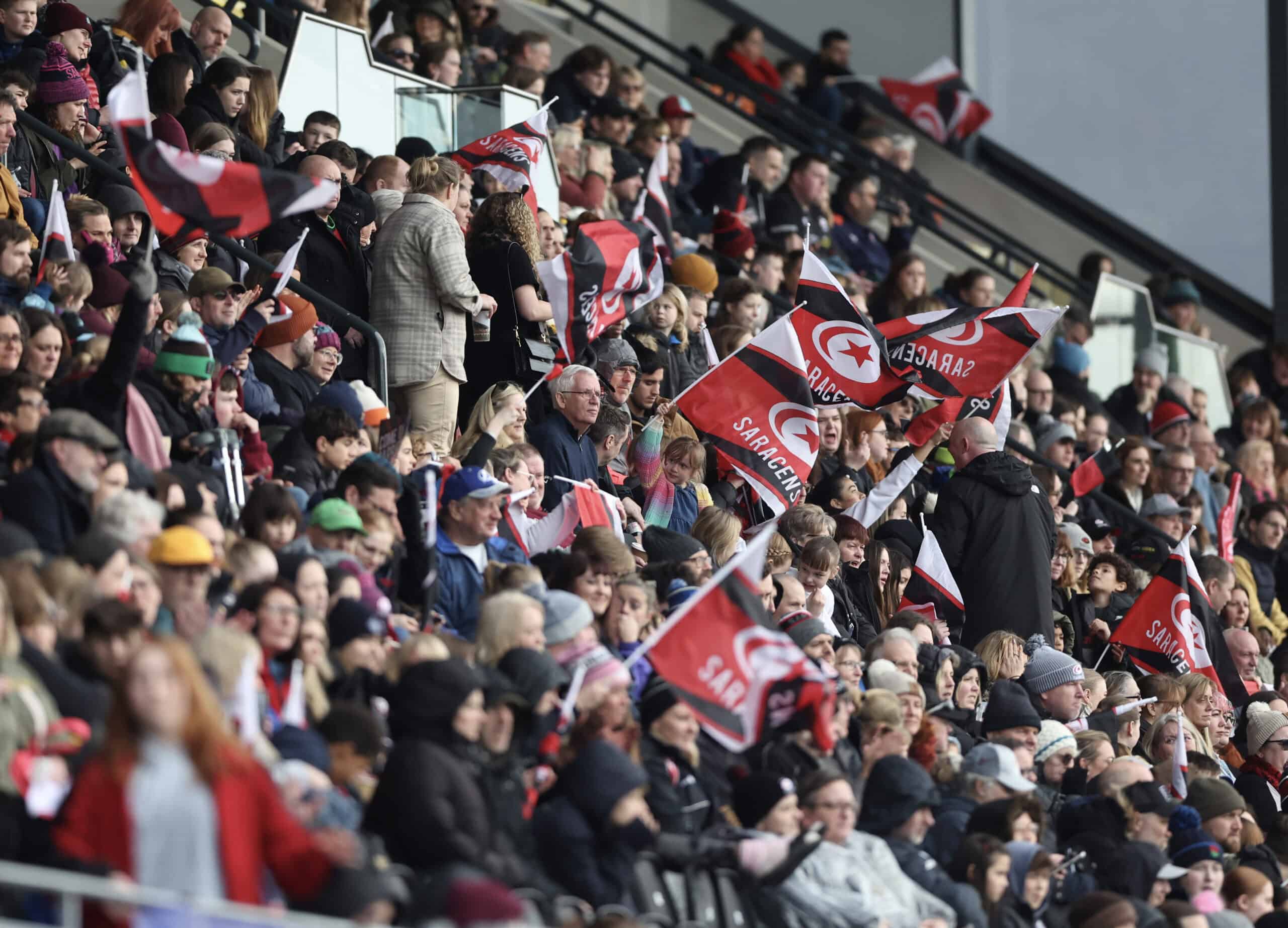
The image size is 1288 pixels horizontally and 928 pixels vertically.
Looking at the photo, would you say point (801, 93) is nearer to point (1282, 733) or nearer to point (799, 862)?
point (1282, 733)

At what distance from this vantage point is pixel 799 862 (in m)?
8.71

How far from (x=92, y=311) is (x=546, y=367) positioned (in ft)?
9.30

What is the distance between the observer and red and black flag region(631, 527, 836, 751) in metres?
8.90

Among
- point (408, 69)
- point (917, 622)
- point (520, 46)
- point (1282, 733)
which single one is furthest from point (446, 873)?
point (520, 46)

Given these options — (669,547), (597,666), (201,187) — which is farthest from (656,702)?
(201,187)

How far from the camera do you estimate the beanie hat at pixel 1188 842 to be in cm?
1046

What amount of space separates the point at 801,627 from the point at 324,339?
2.52m

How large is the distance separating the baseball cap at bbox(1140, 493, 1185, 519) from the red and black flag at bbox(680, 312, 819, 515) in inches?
172

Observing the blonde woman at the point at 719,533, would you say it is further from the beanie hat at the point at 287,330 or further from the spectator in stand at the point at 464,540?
the beanie hat at the point at 287,330

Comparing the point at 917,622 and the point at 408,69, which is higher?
the point at 408,69

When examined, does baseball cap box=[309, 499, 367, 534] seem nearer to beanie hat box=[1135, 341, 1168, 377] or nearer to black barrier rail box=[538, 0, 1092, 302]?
beanie hat box=[1135, 341, 1168, 377]

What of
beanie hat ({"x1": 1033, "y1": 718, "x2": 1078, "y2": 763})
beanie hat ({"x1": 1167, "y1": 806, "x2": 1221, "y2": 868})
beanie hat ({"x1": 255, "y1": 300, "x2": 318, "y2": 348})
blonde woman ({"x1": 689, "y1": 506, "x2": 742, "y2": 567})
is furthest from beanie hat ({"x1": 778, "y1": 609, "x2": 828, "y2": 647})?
beanie hat ({"x1": 255, "y1": 300, "x2": 318, "y2": 348})

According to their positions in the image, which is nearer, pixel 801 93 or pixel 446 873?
pixel 446 873

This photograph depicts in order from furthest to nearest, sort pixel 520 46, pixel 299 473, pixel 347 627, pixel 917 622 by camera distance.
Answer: pixel 520 46 < pixel 917 622 < pixel 299 473 < pixel 347 627
